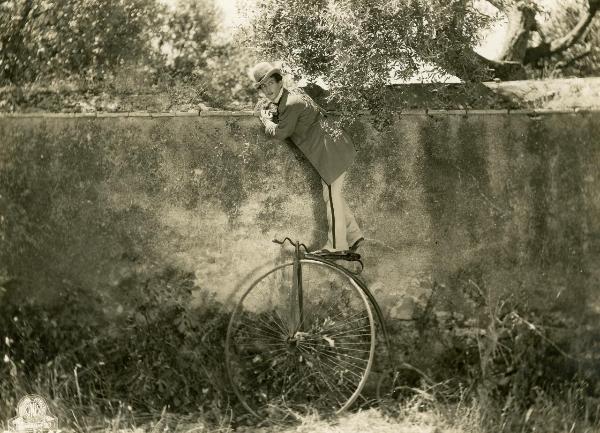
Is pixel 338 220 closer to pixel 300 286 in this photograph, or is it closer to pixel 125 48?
pixel 300 286

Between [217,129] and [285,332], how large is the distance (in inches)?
59.5

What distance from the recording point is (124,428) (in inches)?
198

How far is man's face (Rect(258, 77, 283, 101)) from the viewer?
196 inches

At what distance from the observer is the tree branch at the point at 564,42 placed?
530 cm

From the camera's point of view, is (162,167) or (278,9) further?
(162,167)

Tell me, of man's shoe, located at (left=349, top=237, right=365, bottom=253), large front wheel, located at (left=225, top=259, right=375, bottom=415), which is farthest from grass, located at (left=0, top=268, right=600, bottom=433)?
man's shoe, located at (left=349, top=237, right=365, bottom=253)

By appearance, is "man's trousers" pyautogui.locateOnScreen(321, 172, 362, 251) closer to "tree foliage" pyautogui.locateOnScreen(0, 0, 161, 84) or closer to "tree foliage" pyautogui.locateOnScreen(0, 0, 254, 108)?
"tree foliage" pyautogui.locateOnScreen(0, 0, 254, 108)

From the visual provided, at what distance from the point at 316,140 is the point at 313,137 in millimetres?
34

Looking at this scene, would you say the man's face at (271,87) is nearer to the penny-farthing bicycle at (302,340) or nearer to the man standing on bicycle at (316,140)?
the man standing on bicycle at (316,140)

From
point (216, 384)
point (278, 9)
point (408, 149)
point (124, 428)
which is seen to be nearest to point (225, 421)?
point (216, 384)

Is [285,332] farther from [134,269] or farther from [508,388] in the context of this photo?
[508,388]

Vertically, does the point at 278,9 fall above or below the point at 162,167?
above

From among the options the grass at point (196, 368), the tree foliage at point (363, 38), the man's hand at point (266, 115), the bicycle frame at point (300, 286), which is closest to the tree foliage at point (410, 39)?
the tree foliage at point (363, 38)

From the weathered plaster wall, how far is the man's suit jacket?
15 cm
